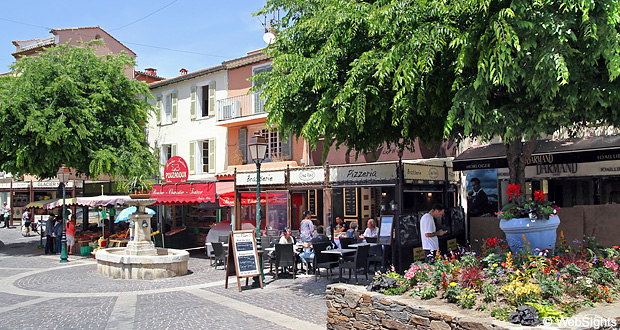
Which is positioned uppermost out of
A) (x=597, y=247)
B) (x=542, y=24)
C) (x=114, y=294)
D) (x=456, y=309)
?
(x=542, y=24)

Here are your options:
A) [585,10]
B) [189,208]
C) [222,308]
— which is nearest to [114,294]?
[222,308]

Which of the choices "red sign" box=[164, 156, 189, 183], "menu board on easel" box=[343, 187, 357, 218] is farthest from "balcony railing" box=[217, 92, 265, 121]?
"menu board on easel" box=[343, 187, 357, 218]

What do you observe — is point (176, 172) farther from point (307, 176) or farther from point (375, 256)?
point (375, 256)

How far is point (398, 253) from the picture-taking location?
1013cm

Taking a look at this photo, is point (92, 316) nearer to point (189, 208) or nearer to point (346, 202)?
point (346, 202)

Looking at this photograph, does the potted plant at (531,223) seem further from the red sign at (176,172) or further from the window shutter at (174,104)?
the window shutter at (174,104)

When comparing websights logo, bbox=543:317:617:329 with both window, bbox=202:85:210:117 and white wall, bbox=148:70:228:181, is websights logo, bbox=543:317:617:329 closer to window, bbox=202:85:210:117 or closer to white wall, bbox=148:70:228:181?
white wall, bbox=148:70:228:181

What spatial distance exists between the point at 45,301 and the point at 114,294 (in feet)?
4.57

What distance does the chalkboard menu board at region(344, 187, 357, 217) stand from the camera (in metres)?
20.3

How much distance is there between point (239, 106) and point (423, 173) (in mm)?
13489

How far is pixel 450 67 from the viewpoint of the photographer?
7930 millimetres

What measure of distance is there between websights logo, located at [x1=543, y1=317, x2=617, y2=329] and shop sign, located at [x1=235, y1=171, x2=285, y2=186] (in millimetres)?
11118

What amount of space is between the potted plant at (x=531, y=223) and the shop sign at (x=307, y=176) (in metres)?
7.46

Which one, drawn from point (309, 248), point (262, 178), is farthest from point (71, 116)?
point (309, 248)
